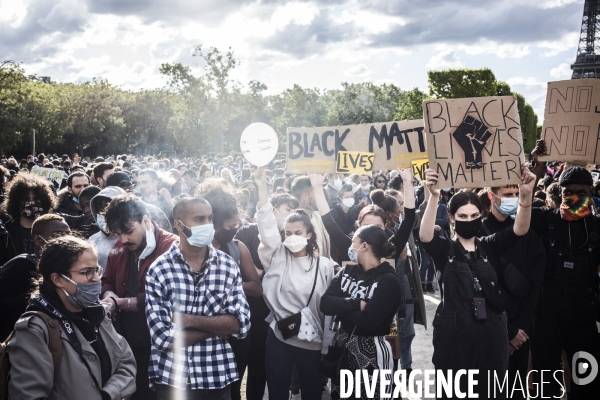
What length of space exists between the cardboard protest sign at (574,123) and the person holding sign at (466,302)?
44.8 inches

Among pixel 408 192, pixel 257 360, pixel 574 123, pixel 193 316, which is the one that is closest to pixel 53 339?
pixel 193 316

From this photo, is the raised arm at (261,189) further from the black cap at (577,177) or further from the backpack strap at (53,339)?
the black cap at (577,177)

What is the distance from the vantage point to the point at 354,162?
527 cm

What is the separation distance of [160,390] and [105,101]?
57118mm

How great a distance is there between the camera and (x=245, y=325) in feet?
11.0

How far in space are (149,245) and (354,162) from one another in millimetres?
2204

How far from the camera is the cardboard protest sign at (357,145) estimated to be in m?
5.10

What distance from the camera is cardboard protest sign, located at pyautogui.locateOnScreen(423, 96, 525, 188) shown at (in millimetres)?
4191

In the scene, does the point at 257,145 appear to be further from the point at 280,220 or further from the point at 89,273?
the point at 89,273

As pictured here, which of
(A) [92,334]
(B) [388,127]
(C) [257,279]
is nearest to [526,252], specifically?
(B) [388,127]

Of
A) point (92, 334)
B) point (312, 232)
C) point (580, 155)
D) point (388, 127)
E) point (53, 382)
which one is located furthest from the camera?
point (388, 127)

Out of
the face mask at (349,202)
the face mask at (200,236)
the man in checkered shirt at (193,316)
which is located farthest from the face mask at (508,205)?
the face mask at (349,202)

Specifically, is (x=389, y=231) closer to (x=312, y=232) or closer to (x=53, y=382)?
(x=312, y=232)

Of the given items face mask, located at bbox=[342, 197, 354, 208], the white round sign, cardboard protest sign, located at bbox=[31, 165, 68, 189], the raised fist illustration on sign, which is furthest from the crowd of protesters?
cardboard protest sign, located at bbox=[31, 165, 68, 189]
